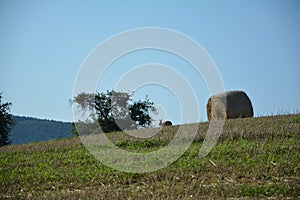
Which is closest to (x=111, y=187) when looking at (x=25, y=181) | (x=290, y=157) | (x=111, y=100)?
(x=25, y=181)

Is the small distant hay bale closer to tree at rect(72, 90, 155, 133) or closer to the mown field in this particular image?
the mown field

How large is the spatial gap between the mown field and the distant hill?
10013 centimetres

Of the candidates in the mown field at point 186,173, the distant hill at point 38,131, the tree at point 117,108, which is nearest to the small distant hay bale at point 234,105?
the mown field at point 186,173

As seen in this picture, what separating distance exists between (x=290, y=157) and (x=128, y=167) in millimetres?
4958

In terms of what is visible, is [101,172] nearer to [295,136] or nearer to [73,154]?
[73,154]

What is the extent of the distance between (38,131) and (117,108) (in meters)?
75.4

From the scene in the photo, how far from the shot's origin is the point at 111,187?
1152 centimetres

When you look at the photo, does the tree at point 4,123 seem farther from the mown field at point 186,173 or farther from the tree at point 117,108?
the mown field at point 186,173

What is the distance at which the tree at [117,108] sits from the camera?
48781 mm

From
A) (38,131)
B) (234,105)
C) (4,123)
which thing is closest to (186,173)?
(234,105)

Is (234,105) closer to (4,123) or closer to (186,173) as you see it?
(186,173)

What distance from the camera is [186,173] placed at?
12.1m

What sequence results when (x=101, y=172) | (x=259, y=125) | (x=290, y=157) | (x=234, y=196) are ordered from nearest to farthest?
(x=234, y=196)
(x=290, y=157)
(x=101, y=172)
(x=259, y=125)

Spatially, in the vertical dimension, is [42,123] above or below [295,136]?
above
